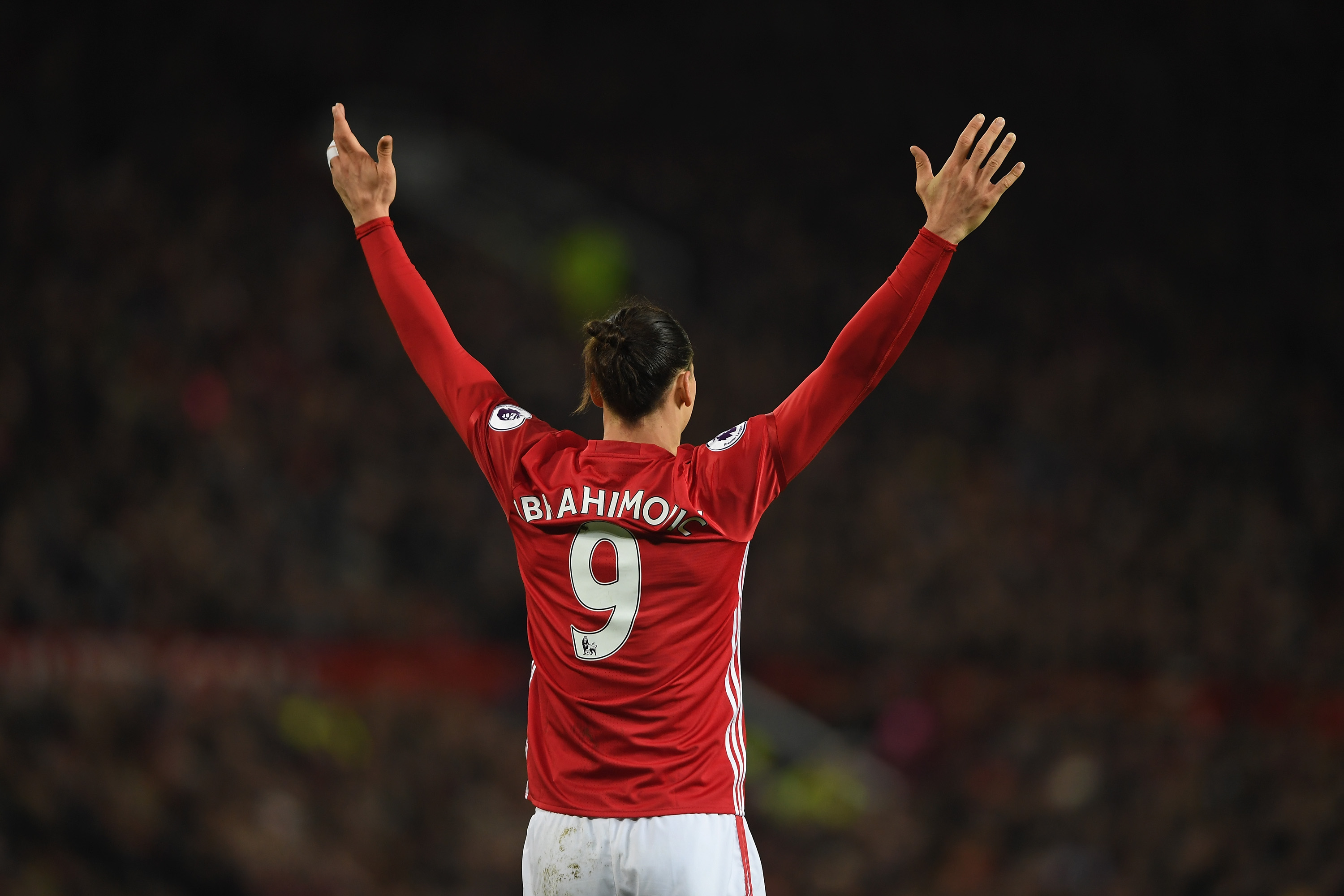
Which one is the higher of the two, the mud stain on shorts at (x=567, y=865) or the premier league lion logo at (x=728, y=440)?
the premier league lion logo at (x=728, y=440)

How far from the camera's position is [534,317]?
12703 mm

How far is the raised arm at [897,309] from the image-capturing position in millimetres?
2203

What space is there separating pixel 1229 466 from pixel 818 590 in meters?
4.14

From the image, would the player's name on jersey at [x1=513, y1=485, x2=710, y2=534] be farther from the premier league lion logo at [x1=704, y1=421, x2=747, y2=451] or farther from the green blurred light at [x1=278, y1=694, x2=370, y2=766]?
the green blurred light at [x1=278, y1=694, x2=370, y2=766]

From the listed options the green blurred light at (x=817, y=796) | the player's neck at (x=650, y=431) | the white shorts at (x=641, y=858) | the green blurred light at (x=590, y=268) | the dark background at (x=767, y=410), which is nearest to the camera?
the white shorts at (x=641, y=858)

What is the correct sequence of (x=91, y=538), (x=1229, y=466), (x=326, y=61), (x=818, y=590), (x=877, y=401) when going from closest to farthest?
(x=91, y=538) < (x=818, y=590) < (x=1229, y=466) < (x=877, y=401) < (x=326, y=61)

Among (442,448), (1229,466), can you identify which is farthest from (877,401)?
(442,448)

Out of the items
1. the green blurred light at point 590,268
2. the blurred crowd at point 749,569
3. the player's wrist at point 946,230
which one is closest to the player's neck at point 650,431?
the player's wrist at point 946,230

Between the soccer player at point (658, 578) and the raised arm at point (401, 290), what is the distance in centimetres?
23

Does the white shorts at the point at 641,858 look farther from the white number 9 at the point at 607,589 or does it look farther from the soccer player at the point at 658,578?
the white number 9 at the point at 607,589

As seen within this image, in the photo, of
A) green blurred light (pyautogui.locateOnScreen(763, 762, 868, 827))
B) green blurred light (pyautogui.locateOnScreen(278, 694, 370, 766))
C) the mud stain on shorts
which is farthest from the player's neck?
green blurred light (pyautogui.locateOnScreen(763, 762, 868, 827))

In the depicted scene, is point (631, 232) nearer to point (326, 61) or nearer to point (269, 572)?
point (326, 61)

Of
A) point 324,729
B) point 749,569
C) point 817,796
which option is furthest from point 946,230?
point 749,569

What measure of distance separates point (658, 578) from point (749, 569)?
850cm
